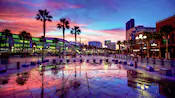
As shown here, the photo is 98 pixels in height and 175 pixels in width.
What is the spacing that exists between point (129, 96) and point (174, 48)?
51.0 m

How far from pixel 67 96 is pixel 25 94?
294cm

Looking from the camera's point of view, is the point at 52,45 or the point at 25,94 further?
the point at 52,45

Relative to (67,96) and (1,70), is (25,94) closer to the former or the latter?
(67,96)

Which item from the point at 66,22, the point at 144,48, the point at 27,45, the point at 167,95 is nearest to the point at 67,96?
the point at 167,95

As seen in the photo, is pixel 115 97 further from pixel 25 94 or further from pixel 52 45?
pixel 52 45

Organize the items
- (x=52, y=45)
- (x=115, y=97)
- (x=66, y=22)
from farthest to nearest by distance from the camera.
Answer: (x=52, y=45) → (x=66, y=22) → (x=115, y=97)

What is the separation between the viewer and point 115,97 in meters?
6.92

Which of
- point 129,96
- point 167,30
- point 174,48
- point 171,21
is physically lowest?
point 129,96

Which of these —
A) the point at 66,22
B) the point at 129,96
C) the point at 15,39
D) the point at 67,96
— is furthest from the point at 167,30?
the point at 15,39

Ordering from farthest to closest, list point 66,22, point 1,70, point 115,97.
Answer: point 66,22 → point 1,70 → point 115,97

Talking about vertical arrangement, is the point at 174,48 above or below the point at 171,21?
below

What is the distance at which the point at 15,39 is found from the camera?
373 ft

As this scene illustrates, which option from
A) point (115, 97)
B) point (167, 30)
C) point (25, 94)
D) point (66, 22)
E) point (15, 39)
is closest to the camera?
point (115, 97)

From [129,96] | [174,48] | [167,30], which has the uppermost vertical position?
[167,30]
